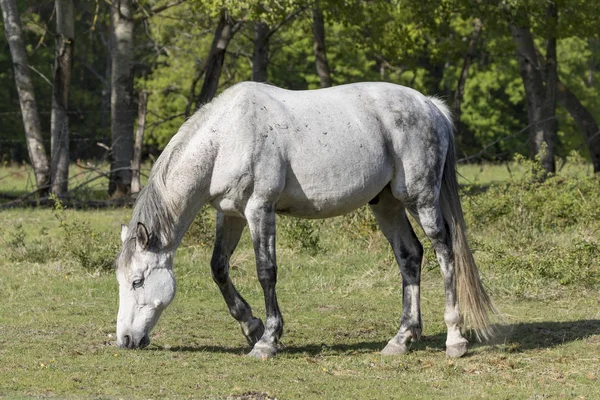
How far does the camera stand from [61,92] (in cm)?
1942

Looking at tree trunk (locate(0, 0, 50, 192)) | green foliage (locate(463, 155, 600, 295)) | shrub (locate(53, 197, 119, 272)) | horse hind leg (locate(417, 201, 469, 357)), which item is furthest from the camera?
tree trunk (locate(0, 0, 50, 192))

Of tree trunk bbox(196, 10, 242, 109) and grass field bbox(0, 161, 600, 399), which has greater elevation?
tree trunk bbox(196, 10, 242, 109)

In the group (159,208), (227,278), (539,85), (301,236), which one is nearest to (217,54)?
(539,85)

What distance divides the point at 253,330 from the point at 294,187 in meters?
1.20

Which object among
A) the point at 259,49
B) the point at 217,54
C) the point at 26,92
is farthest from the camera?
the point at 259,49

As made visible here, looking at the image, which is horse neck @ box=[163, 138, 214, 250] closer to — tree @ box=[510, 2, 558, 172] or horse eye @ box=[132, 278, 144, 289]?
horse eye @ box=[132, 278, 144, 289]

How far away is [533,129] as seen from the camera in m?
21.2

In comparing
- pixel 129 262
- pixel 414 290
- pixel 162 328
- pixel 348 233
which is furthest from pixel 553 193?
pixel 129 262

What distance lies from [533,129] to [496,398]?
1565cm

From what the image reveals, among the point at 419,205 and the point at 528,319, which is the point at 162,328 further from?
the point at 528,319

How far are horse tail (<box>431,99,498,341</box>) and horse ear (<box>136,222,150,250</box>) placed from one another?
8.07 ft

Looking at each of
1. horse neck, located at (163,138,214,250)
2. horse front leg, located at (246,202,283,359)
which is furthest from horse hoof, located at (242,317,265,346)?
horse neck, located at (163,138,214,250)

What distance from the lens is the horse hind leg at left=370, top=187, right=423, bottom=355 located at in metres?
8.00

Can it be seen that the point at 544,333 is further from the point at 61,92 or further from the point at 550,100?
the point at 61,92
